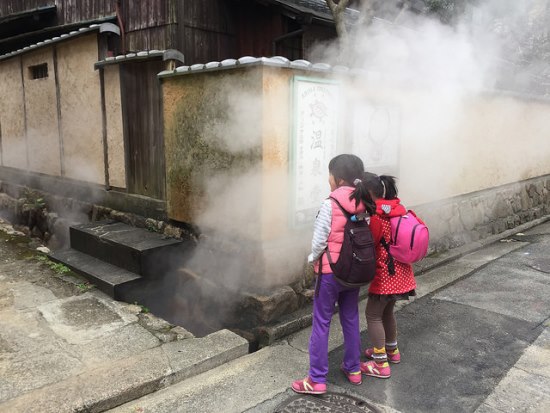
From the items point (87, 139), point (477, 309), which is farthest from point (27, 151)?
point (477, 309)

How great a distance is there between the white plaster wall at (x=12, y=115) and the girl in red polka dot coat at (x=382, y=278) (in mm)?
8960

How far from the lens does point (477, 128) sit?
27.9 ft

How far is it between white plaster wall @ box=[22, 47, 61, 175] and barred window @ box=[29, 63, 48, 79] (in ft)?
0.19

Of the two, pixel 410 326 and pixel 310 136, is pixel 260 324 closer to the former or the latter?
pixel 410 326

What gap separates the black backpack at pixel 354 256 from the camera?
357cm

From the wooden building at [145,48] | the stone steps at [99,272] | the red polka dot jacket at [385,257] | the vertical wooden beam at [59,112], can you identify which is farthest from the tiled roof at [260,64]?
the vertical wooden beam at [59,112]

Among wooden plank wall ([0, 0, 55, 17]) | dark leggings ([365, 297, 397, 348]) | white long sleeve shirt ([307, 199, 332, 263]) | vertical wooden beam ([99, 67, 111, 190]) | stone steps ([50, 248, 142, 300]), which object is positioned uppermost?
wooden plank wall ([0, 0, 55, 17])

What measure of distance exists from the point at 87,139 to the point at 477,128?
726 centimetres

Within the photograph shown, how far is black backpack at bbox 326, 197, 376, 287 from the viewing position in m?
3.57

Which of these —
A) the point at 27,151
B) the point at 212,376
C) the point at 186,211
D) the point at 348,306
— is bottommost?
the point at 212,376

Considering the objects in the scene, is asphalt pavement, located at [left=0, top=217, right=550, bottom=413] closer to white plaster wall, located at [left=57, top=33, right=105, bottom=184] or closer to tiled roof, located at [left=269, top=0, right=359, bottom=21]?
white plaster wall, located at [left=57, top=33, right=105, bottom=184]

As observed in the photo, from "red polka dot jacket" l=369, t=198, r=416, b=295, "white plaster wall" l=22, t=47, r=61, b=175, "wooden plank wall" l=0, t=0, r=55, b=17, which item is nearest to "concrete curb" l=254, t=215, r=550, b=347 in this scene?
"red polka dot jacket" l=369, t=198, r=416, b=295

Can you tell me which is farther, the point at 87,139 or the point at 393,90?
the point at 87,139

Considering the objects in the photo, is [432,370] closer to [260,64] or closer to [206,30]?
[260,64]
